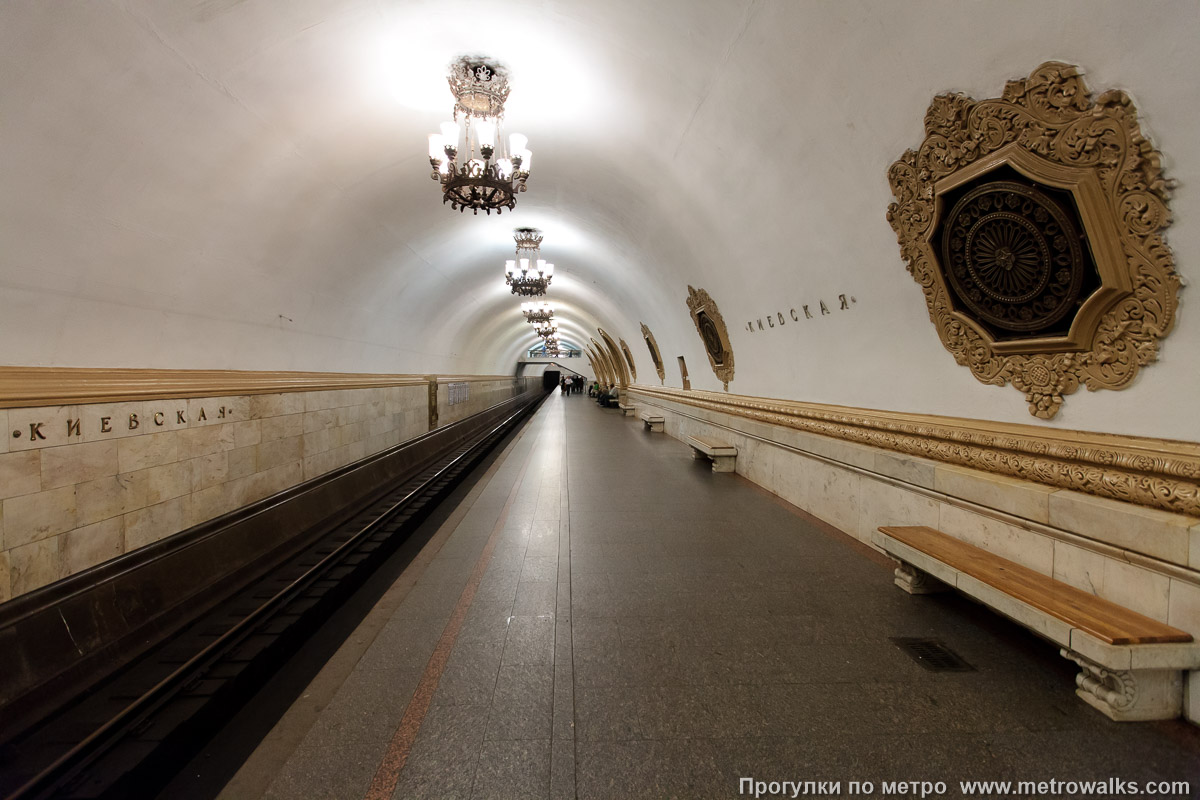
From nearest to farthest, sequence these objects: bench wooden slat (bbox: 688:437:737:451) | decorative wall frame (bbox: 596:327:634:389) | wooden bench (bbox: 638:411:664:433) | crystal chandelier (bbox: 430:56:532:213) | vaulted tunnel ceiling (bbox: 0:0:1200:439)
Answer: vaulted tunnel ceiling (bbox: 0:0:1200:439), crystal chandelier (bbox: 430:56:532:213), bench wooden slat (bbox: 688:437:737:451), wooden bench (bbox: 638:411:664:433), decorative wall frame (bbox: 596:327:634:389)

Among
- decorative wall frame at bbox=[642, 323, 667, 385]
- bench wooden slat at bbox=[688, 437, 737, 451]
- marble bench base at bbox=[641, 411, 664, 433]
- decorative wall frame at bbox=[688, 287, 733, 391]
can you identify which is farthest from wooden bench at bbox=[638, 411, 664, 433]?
decorative wall frame at bbox=[688, 287, 733, 391]

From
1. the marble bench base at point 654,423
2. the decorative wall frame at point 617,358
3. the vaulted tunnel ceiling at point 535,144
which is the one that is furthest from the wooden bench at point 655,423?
the decorative wall frame at point 617,358

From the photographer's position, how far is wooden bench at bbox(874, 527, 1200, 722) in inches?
75.8

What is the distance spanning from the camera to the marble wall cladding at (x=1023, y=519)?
2045 millimetres

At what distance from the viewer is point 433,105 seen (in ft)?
16.0

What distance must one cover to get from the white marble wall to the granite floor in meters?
0.44

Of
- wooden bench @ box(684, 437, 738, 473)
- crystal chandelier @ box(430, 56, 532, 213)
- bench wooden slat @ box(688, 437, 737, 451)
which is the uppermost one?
crystal chandelier @ box(430, 56, 532, 213)

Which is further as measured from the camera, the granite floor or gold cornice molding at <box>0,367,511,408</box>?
gold cornice molding at <box>0,367,511,408</box>

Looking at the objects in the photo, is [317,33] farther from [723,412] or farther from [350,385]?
[723,412]

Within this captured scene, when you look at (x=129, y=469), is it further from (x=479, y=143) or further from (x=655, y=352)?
(x=655, y=352)

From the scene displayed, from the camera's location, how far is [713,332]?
25.8 ft

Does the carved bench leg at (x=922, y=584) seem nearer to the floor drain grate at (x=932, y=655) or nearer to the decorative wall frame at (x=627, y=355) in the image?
the floor drain grate at (x=932, y=655)

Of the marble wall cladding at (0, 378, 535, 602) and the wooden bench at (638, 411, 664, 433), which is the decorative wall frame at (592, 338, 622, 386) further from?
the marble wall cladding at (0, 378, 535, 602)

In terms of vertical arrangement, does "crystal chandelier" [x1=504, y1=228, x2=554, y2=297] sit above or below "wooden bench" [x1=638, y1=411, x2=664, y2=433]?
→ above
